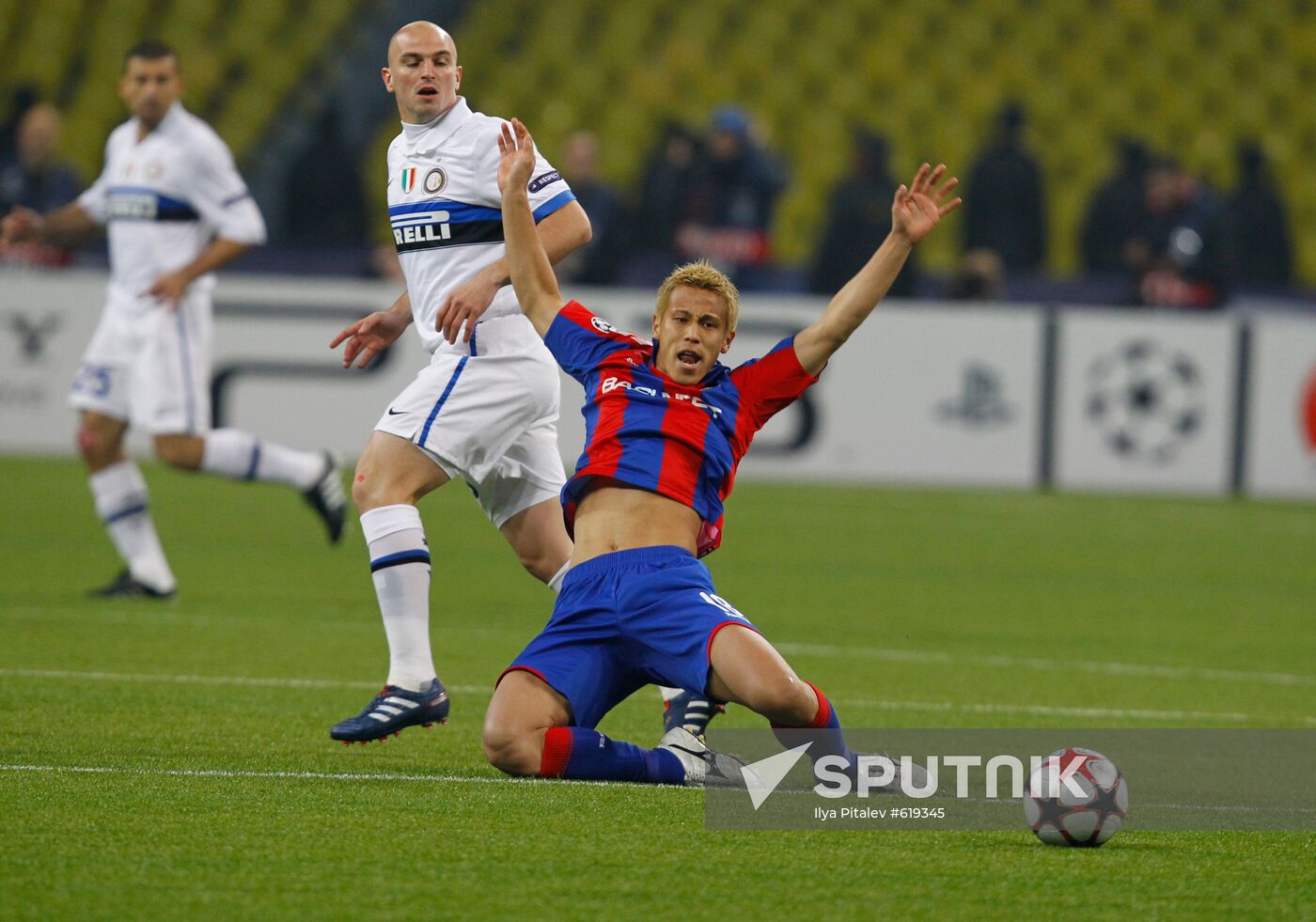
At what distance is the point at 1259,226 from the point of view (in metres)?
17.9

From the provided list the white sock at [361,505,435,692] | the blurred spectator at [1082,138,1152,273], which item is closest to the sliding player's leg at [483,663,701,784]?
the white sock at [361,505,435,692]

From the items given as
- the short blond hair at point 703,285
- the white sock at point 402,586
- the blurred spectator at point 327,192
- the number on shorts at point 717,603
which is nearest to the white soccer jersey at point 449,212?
the white sock at point 402,586

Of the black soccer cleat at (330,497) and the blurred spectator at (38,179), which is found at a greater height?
the blurred spectator at (38,179)

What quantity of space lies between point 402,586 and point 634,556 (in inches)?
36.6

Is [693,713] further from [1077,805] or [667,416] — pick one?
[1077,805]

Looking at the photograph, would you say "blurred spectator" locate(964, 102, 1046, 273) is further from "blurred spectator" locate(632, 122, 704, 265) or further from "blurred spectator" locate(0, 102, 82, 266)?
"blurred spectator" locate(0, 102, 82, 266)

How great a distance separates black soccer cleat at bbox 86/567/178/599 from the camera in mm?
9211

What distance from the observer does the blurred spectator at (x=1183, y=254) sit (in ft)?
54.4

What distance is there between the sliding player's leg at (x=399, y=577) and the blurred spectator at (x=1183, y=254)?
37.7ft

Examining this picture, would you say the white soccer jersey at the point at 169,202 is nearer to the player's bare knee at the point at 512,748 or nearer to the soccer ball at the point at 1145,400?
the player's bare knee at the point at 512,748

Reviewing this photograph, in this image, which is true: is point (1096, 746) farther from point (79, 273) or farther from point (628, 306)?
point (79, 273)

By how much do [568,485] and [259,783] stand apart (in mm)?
1166

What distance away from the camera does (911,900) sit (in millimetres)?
3973

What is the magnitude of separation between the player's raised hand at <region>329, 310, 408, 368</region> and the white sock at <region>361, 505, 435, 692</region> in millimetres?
494
